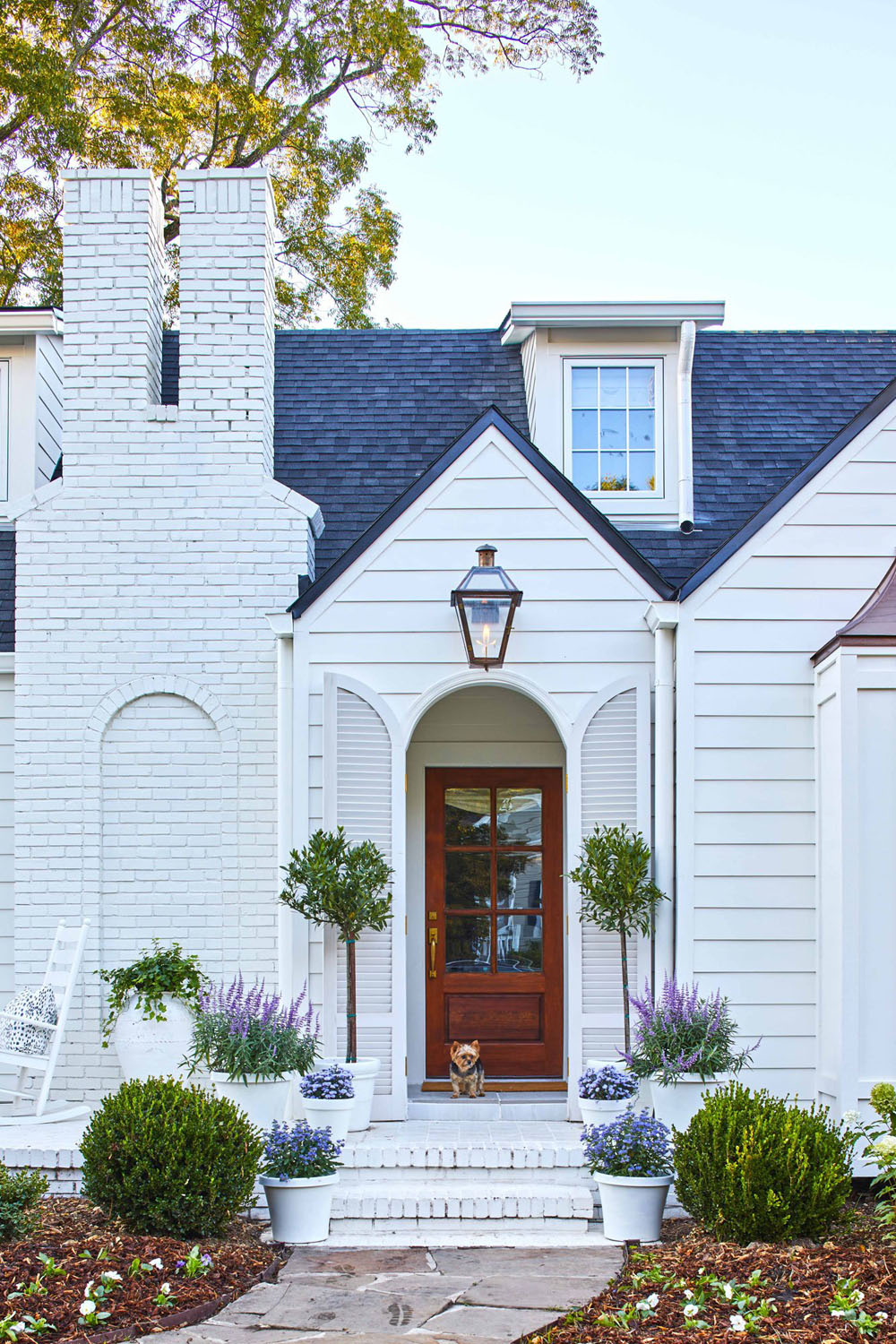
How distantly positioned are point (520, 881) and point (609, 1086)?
2283 mm

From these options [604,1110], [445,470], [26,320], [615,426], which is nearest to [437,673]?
[445,470]

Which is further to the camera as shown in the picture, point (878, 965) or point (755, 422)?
point (755, 422)

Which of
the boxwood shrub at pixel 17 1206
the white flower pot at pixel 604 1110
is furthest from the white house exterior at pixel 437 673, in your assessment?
the boxwood shrub at pixel 17 1206

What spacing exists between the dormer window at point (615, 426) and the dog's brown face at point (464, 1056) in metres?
3.95

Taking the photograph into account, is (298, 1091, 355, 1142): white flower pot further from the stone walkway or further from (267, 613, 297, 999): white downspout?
(267, 613, 297, 999): white downspout

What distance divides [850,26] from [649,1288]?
11019 millimetres

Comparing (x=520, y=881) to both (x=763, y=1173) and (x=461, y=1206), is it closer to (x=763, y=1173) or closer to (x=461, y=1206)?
(x=461, y=1206)

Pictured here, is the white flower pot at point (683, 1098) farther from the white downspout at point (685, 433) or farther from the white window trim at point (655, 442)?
the white window trim at point (655, 442)

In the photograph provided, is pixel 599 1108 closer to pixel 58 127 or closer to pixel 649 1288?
pixel 649 1288

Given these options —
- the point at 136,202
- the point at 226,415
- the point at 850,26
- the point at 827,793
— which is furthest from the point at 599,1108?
the point at 850,26

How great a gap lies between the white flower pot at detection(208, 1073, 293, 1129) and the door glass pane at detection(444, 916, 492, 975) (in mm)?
2269

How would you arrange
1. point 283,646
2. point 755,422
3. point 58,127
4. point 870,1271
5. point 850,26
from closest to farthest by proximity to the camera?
point 870,1271 → point 283,646 → point 755,422 → point 850,26 → point 58,127

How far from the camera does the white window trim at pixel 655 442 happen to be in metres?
9.34

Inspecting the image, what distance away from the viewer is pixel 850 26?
11836 mm
